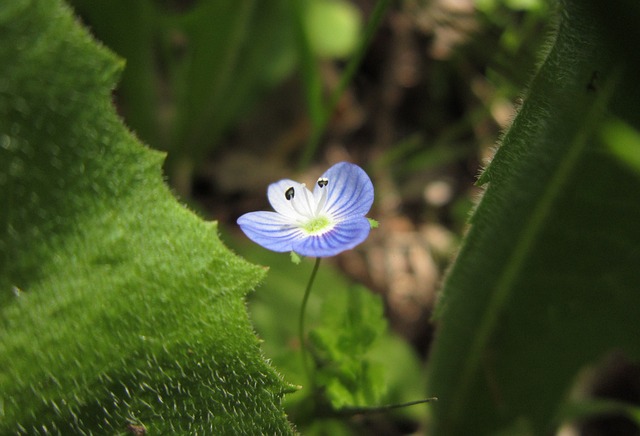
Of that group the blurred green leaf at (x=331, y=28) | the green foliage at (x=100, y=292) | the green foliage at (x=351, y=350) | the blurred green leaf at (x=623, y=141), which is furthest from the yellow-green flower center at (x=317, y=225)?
the blurred green leaf at (x=331, y=28)

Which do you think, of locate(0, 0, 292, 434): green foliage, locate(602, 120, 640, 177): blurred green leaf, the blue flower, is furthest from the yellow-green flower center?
locate(602, 120, 640, 177): blurred green leaf

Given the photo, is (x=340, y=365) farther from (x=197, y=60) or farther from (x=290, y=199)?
(x=197, y=60)

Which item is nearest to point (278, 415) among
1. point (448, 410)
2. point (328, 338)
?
point (328, 338)

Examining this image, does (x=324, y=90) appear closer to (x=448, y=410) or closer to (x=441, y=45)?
(x=441, y=45)

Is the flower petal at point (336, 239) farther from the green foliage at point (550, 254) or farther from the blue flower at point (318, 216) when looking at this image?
the green foliage at point (550, 254)

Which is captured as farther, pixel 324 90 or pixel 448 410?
pixel 324 90

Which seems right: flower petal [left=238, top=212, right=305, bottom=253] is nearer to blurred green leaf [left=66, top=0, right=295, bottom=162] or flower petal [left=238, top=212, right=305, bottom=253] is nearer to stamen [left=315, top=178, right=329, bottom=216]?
stamen [left=315, top=178, right=329, bottom=216]
